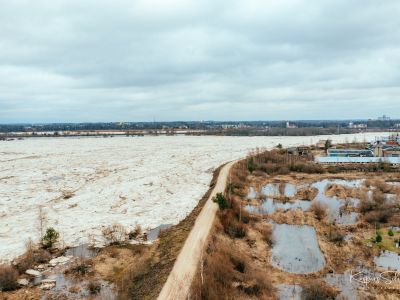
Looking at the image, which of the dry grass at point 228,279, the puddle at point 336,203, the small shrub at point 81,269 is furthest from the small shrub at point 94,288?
the puddle at point 336,203

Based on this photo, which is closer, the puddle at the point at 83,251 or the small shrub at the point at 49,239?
the puddle at the point at 83,251

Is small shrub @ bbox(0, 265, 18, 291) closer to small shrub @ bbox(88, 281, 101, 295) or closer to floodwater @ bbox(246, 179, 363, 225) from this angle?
small shrub @ bbox(88, 281, 101, 295)

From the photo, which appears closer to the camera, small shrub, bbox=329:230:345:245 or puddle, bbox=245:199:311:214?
small shrub, bbox=329:230:345:245

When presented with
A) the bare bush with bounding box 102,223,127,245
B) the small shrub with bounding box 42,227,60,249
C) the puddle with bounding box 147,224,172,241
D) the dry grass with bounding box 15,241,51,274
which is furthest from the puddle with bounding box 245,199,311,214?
A: the dry grass with bounding box 15,241,51,274

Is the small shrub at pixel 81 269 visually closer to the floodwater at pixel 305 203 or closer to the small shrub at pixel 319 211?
the floodwater at pixel 305 203

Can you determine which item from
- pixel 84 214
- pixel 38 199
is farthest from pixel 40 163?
pixel 84 214

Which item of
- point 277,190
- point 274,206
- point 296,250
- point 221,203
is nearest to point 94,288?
point 296,250
